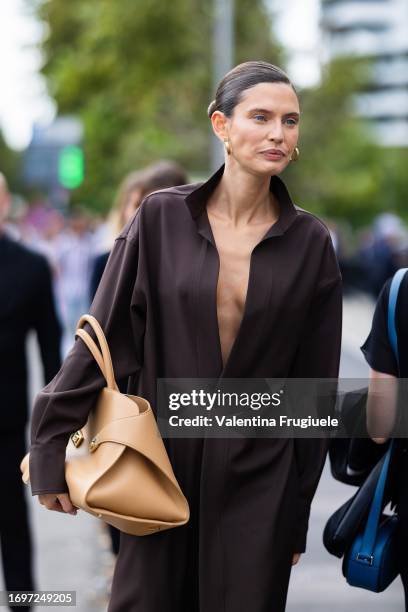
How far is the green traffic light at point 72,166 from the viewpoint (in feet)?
75.3

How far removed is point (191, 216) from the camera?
11.2ft

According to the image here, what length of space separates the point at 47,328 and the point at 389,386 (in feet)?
6.71

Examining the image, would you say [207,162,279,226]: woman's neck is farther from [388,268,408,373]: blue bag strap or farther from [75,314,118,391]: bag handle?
[75,314,118,391]: bag handle

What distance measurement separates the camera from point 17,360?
5.03 m

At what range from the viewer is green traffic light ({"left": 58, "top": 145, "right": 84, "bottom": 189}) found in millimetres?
22953

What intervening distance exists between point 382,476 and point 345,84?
25.1 metres

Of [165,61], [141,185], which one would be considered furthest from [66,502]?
[165,61]

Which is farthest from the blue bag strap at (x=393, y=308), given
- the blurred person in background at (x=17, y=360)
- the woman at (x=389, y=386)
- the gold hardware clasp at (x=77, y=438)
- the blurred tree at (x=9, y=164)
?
the blurred tree at (x=9, y=164)

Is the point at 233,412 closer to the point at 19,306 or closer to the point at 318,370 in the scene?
the point at 318,370

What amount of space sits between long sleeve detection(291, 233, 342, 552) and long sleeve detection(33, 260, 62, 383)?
1902 millimetres

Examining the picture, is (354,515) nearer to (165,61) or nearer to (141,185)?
(141,185)

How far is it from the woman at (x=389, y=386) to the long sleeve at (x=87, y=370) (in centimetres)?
66

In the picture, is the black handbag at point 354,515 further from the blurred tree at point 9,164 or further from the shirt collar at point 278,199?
the blurred tree at point 9,164

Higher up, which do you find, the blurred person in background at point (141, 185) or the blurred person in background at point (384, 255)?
the blurred person in background at point (141, 185)
